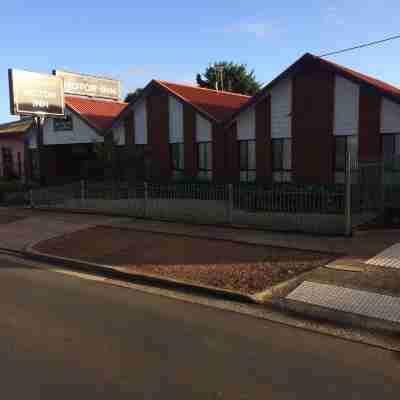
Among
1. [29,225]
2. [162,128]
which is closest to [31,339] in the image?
[29,225]

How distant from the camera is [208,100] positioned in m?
23.7

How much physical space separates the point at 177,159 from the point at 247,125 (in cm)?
444

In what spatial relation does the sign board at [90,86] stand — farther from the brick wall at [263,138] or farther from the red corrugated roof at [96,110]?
the brick wall at [263,138]

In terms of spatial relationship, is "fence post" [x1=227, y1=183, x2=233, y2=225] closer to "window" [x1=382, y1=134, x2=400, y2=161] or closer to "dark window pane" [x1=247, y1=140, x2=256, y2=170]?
"window" [x1=382, y1=134, x2=400, y2=161]

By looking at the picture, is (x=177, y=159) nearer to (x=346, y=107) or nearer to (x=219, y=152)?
(x=219, y=152)

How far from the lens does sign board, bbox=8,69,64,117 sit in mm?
22000

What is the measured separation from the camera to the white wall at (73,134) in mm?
25709

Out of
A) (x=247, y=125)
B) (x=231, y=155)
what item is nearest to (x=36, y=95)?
(x=231, y=155)

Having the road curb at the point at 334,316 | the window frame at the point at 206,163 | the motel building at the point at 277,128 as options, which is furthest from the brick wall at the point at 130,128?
the road curb at the point at 334,316

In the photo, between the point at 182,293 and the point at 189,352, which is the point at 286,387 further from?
the point at 182,293

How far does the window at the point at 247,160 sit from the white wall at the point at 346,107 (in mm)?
3921

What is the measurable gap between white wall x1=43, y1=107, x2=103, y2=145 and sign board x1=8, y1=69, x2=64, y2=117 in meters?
2.04

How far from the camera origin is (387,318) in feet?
18.1

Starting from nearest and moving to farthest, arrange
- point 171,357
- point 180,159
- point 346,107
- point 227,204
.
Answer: point 171,357
point 227,204
point 346,107
point 180,159
